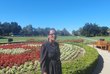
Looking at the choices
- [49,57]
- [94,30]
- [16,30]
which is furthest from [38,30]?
[49,57]

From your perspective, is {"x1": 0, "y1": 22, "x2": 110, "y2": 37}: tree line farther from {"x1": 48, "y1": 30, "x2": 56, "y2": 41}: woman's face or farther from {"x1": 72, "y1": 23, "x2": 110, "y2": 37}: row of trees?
{"x1": 48, "y1": 30, "x2": 56, "y2": 41}: woman's face

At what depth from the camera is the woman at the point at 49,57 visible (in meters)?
6.25

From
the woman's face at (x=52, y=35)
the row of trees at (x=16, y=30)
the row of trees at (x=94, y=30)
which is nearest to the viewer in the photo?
the woman's face at (x=52, y=35)

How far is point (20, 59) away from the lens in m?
15.5

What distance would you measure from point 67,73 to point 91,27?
98241 mm

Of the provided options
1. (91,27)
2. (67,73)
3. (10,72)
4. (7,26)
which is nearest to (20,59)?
(10,72)

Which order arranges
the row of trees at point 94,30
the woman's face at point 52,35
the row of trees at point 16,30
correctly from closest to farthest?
the woman's face at point 52,35 < the row of trees at point 94,30 < the row of trees at point 16,30

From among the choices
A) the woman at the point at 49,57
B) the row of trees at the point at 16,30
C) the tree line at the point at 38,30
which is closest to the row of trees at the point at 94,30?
the tree line at the point at 38,30

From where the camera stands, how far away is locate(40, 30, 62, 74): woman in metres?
6.25

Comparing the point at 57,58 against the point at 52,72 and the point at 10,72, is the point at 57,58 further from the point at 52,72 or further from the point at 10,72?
the point at 10,72

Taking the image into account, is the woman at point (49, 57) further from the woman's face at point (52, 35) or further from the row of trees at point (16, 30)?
the row of trees at point (16, 30)

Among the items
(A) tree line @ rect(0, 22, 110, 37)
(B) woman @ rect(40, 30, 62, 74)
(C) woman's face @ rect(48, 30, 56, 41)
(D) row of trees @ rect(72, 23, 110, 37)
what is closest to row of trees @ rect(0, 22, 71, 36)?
(A) tree line @ rect(0, 22, 110, 37)

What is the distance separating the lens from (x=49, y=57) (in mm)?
6305

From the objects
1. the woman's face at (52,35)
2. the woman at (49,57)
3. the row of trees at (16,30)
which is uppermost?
the row of trees at (16,30)
